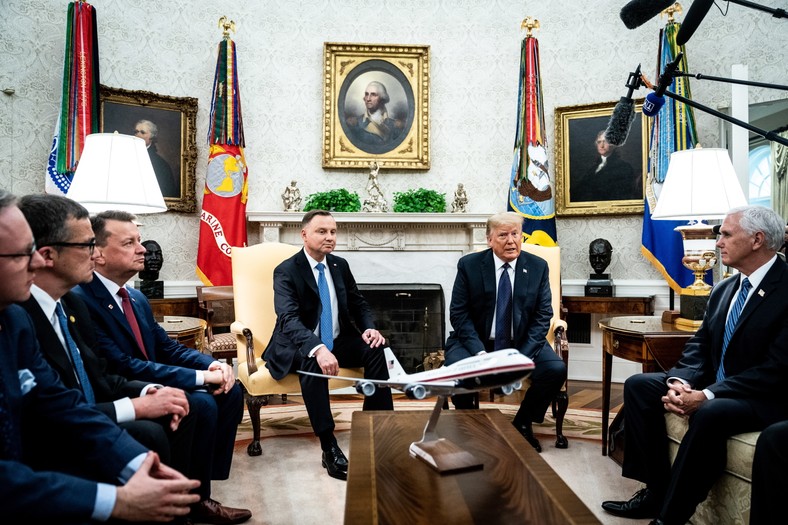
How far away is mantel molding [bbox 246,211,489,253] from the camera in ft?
18.1

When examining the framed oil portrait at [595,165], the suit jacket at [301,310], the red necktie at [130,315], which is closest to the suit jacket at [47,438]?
the red necktie at [130,315]

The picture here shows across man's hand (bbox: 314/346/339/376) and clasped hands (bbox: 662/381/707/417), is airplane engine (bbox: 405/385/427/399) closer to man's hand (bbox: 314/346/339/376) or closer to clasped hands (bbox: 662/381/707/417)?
clasped hands (bbox: 662/381/707/417)

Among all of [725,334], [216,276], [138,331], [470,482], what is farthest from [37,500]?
[216,276]

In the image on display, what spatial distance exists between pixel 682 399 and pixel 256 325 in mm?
2594

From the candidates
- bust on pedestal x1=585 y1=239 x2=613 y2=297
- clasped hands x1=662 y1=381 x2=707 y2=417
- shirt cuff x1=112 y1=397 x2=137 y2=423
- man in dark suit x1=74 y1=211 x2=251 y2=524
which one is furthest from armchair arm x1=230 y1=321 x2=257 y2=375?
bust on pedestal x1=585 y1=239 x2=613 y2=297

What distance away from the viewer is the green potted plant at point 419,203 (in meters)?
5.65

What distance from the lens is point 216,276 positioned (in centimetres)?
545

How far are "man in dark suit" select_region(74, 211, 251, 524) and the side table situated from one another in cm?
220

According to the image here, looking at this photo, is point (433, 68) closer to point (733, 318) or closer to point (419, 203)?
point (419, 203)

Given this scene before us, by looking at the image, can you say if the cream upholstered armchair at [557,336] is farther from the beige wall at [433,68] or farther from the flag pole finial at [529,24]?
the flag pole finial at [529,24]

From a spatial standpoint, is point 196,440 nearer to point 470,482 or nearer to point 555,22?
point 470,482

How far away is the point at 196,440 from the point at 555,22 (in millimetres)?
5410

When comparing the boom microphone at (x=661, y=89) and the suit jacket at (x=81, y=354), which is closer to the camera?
the suit jacket at (x=81, y=354)

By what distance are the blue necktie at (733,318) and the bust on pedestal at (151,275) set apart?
4.39m
